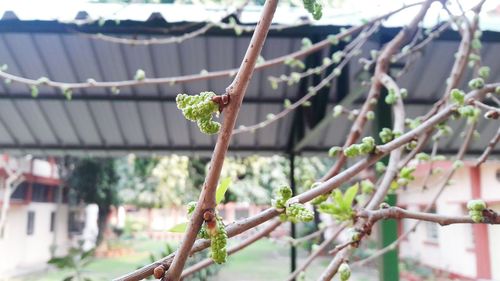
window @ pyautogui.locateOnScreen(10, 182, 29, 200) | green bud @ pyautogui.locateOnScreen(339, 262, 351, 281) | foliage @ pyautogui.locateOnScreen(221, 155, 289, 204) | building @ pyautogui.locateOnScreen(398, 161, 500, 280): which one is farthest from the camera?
window @ pyautogui.locateOnScreen(10, 182, 29, 200)

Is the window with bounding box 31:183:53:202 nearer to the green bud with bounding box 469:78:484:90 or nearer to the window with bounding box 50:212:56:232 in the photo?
the window with bounding box 50:212:56:232

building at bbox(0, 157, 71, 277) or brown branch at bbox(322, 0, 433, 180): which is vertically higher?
brown branch at bbox(322, 0, 433, 180)

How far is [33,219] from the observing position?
43.9 ft

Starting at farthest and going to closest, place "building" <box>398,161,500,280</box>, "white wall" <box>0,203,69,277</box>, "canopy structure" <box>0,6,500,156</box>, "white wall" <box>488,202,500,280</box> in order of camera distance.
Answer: "white wall" <box>0,203,69,277</box> → "white wall" <box>488,202,500,280</box> → "building" <box>398,161,500,280</box> → "canopy structure" <box>0,6,500,156</box>

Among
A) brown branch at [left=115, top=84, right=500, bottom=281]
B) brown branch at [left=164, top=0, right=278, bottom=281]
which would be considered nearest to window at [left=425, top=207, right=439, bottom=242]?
brown branch at [left=115, top=84, right=500, bottom=281]

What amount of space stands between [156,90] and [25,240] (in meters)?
11.2

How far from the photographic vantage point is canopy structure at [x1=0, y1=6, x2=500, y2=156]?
230cm

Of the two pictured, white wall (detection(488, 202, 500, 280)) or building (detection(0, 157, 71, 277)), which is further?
building (detection(0, 157, 71, 277))

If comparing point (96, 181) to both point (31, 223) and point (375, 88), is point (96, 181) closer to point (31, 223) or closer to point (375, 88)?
point (31, 223)

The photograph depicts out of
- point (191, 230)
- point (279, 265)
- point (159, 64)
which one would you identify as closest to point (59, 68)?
point (159, 64)

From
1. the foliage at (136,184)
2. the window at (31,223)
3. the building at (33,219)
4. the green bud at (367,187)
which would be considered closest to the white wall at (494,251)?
the green bud at (367,187)

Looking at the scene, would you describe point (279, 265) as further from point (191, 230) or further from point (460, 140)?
point (191, 230)

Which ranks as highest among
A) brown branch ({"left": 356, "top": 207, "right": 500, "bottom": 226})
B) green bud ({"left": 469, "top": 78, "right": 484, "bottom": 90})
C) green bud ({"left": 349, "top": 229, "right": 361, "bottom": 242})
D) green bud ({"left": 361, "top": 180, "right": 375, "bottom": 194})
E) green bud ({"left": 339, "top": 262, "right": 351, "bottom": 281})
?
green bud ({"left": 469, "top": 78, "right": 484, "bottom": 90})

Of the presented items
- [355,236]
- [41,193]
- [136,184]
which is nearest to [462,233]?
[355,236]
